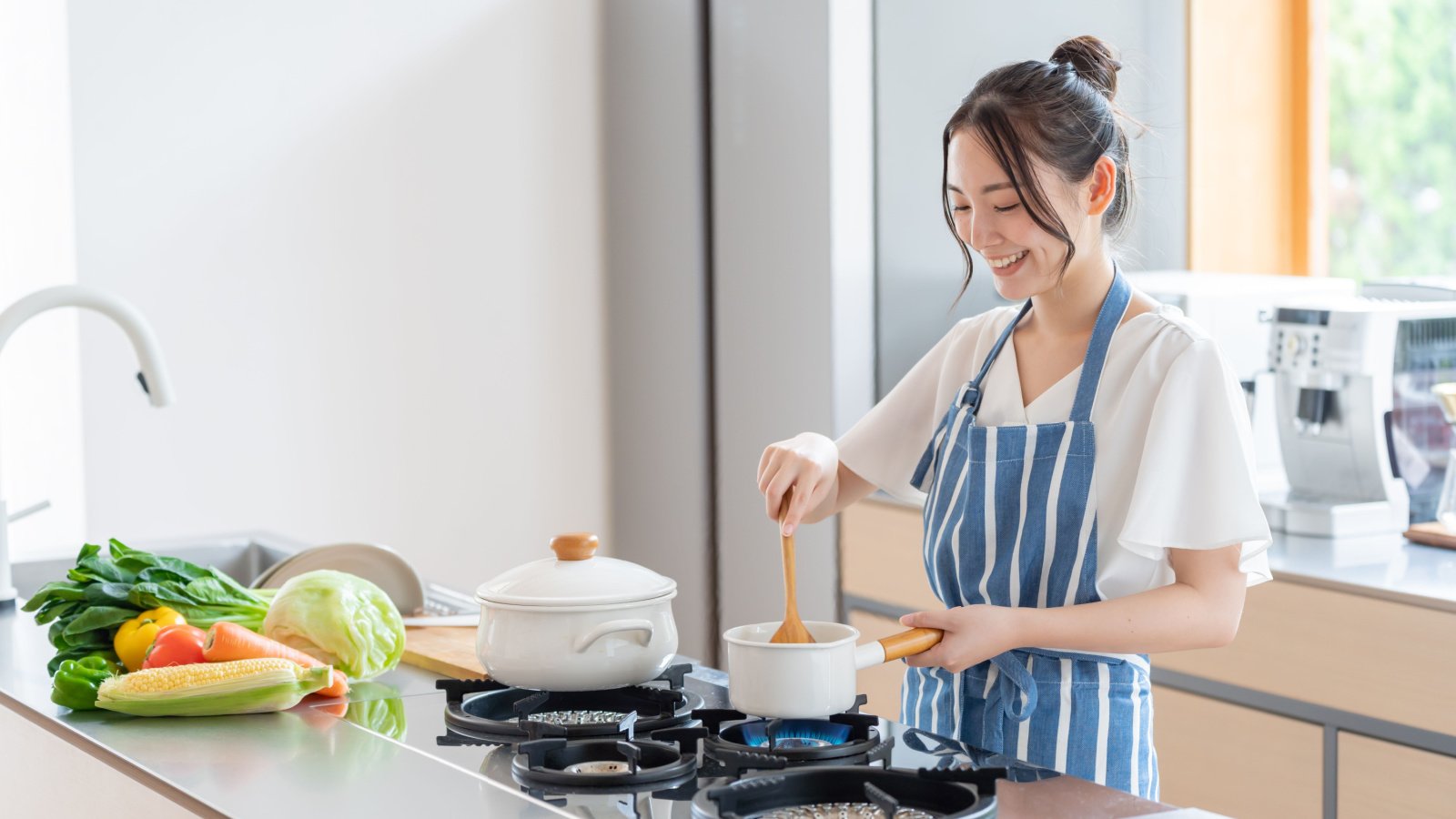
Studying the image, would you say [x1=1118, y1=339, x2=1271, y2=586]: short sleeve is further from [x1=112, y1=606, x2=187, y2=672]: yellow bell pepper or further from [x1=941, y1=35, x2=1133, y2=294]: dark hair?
[x1=112, y1=606, x2=187, y2=672]: yellow bell pepper

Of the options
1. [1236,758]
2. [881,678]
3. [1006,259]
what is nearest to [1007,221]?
[1006,259]

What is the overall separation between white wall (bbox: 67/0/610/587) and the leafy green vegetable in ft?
5.58

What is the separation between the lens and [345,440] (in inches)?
138

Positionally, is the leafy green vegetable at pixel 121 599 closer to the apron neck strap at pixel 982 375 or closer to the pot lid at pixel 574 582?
the pot lid at pixel 574 582

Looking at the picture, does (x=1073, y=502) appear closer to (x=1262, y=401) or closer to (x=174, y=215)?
(x=1262, y=401)

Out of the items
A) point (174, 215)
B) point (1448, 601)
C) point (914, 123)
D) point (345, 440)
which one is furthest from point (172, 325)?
point (1448, 601)

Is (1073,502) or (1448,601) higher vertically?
(1073,502)

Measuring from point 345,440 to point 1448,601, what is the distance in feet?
7.80

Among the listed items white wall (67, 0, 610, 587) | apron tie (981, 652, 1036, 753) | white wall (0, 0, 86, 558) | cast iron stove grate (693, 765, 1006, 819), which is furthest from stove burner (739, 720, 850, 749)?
white wall (67, 0, 610, 587)

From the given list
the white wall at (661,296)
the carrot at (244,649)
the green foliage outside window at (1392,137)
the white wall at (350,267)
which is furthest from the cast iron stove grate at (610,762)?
the green foliage outside window at (1392,137)

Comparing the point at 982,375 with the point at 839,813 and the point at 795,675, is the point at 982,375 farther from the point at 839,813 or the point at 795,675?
the point at 839,813

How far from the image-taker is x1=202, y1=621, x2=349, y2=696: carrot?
1.40 metres

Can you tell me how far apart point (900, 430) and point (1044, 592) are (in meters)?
0.28

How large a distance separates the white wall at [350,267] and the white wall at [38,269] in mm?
102
